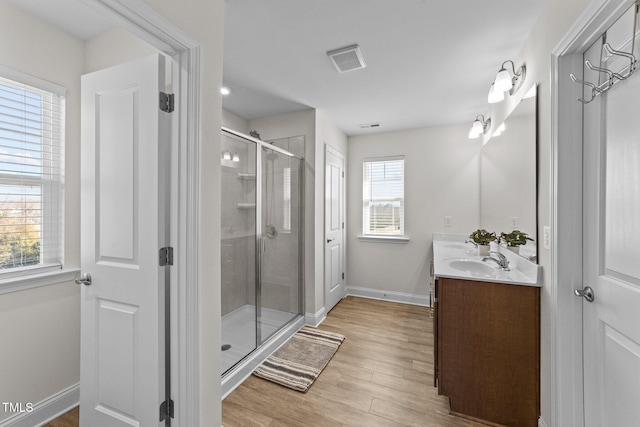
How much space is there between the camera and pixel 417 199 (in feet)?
12.0

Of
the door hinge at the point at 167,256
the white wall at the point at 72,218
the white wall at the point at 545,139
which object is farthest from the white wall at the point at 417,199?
the door hinge at the point at 167,256

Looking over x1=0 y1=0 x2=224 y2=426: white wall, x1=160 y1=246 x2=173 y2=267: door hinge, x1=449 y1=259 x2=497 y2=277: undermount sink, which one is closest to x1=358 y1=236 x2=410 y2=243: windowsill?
x1=449 y1=259 x2=497 y2=277: undermount sink

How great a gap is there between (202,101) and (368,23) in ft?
3.72

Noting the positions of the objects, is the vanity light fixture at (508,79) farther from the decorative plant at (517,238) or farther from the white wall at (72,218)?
the white wall at (72,218)

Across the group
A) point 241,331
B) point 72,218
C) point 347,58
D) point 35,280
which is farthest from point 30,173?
point 347,58

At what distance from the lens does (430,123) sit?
3.43 metres

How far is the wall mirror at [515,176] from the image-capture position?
64.6 inches

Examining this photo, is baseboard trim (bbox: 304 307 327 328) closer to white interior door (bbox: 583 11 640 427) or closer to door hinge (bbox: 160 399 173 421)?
door hinge (bbox: 160 399 173 421)

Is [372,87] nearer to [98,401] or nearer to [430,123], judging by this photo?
[430,123]

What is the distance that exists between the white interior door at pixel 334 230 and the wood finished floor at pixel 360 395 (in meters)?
0.82

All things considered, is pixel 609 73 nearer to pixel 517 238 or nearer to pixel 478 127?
pixel 517 238

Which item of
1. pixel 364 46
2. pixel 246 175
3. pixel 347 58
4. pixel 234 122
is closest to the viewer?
pixel 364 46

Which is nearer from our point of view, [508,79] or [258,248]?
[508,79]

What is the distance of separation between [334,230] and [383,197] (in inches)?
38.1
